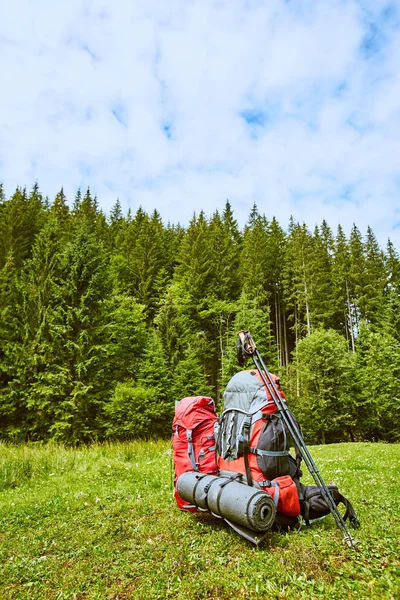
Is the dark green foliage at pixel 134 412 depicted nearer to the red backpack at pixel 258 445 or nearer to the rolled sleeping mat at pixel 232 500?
the rolled sleeping mat at pixel 232 500

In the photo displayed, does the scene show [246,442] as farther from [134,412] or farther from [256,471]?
[134,412]

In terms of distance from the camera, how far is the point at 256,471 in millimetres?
3723

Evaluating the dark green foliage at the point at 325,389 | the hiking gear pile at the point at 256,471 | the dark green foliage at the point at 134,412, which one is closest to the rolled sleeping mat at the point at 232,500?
the hiking gear pile at the point at 256,471

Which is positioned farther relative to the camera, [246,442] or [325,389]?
[325,389]

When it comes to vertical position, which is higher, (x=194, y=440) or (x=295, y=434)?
(x=295, y=434)

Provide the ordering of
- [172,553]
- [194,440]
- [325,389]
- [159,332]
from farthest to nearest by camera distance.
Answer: [159,332]
[325,389]
[194,440]
[172,553]

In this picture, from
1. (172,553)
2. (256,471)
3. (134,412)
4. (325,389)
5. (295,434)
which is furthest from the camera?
(325,389)

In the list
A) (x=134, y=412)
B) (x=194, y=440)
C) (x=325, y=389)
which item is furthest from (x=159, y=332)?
(x=194, y=440)

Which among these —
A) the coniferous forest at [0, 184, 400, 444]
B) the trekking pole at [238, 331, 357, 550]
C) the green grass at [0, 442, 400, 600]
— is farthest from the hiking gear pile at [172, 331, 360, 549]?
the coniferous forest at [0, 184, 400, 444]

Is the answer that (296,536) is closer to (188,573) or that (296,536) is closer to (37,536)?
(188,573)

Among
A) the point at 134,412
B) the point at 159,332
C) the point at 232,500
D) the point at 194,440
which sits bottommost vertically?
the point at 134,412

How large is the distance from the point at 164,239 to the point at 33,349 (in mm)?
25542

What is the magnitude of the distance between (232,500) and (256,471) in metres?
0.41

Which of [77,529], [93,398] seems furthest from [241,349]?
[93,398]
